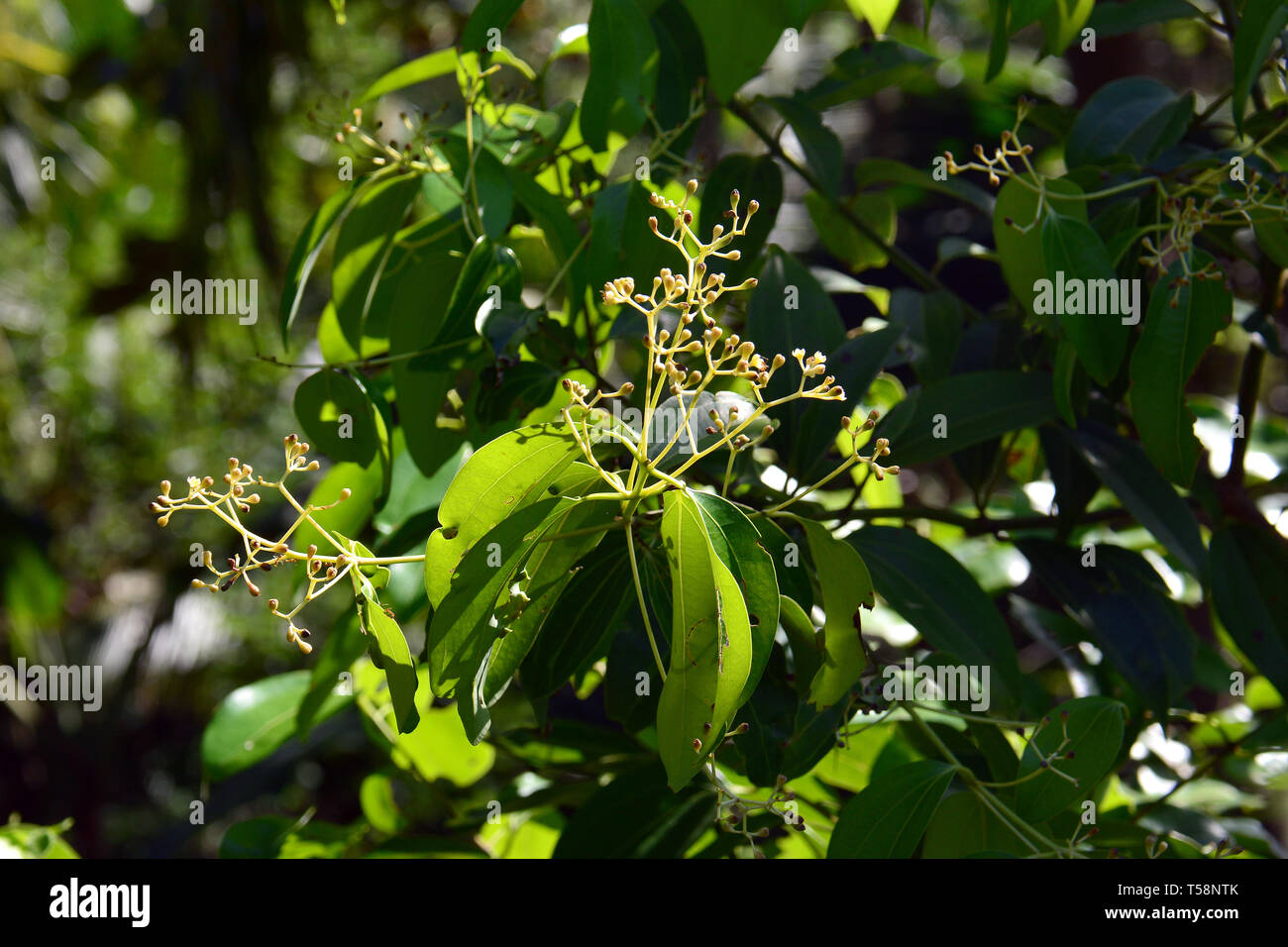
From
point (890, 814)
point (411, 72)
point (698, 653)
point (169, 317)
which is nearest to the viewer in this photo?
point (698, 653)

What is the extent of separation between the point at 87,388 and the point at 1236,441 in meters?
3.76

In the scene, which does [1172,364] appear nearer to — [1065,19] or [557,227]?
[1065,19]

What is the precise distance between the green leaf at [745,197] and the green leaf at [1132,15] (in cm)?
32

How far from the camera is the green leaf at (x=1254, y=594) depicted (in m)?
0.72

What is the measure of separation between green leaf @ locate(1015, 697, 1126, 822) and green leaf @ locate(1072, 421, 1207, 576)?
138 millimetres

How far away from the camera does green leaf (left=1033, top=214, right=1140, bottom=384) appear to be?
621mm

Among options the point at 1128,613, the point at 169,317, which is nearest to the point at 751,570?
the point at 1128,613

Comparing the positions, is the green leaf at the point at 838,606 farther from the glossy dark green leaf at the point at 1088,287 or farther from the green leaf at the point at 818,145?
the green leaf at the point at 818,145

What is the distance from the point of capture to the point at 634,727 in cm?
69

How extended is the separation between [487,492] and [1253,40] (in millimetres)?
554

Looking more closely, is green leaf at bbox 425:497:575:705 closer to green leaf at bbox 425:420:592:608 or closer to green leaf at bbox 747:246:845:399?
green leaf at bbox 425:420:592:608

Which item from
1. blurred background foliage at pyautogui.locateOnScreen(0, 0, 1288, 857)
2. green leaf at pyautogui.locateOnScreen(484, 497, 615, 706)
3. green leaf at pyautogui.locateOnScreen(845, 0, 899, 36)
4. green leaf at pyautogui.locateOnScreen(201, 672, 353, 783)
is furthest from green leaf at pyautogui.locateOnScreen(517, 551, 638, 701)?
blurred background foliage at pyautogui.locateOnScreen(0, 0, 1288, 857)

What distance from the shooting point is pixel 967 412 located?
2.28 feet

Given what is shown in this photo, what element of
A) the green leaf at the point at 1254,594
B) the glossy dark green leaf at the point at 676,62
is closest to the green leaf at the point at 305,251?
the glossy dark green leaf at the point at 676,62
